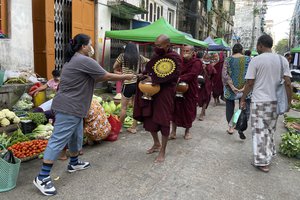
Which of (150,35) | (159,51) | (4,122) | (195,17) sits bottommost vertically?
(4,122)

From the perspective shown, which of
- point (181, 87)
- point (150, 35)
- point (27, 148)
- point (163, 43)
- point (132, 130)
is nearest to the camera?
point (163, 43)

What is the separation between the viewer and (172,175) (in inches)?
159

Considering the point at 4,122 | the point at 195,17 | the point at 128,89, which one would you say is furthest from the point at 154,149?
the point at 195,17

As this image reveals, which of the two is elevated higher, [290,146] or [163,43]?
[163,43]

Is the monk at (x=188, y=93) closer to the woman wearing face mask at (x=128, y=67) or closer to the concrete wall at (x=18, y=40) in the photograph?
the woman wearing face mask at (x=128, y=67)

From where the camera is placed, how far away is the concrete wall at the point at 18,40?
6.75m

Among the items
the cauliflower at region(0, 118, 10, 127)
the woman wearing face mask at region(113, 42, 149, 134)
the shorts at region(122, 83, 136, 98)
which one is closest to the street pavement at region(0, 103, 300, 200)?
the woman wearing face mask at region(113, 42, 149, 134)

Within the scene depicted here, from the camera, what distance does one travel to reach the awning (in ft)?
35.8

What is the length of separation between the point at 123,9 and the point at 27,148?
336 inches

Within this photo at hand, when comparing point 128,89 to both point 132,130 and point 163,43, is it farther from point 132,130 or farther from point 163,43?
point 163,43

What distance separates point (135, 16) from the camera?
45.0ft

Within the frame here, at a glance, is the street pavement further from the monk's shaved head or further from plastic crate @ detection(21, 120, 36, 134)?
the monk's shaved head

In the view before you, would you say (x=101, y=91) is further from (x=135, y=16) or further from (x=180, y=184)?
(x=180, y=184)

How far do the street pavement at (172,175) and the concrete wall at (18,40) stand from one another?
11.1ft
